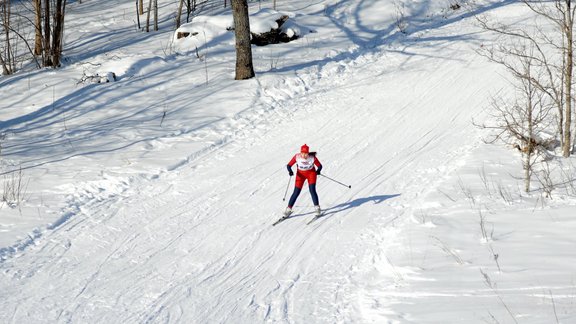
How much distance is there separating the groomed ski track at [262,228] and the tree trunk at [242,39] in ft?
4.33

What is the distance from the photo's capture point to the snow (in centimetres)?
834

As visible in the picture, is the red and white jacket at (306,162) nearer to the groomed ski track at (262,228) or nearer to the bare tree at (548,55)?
the groomed ski track at (262,228)

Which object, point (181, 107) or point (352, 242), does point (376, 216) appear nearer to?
point (352, 242)

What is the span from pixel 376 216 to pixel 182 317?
4603mm

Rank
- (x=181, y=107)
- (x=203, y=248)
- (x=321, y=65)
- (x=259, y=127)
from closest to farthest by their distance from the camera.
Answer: (x=203, y=248), (x=259, y=127), (x=181, y=107), (x=321, y=65)

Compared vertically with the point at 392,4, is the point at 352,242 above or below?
below

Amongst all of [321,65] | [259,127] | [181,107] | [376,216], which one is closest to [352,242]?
[376,216]

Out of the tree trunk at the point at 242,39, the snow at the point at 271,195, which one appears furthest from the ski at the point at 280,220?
the tree trunk at the point at 242,39

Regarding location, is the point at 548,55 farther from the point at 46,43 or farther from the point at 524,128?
the point at 46,43

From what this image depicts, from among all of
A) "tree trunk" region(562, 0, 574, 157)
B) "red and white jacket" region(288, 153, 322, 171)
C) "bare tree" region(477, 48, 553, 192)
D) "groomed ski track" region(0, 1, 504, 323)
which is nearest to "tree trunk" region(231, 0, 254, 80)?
"groomed ski track" region(0, 1, 504, 323)

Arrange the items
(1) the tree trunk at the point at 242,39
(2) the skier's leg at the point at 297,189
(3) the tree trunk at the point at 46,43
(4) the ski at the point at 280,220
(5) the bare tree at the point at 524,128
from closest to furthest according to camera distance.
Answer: (4) the ski at the point at 280,220, (2) the skier's leg at the point at 297,189, (5) the bare tree at the point at 524,128, (1) the tree trunk at the point at 242,39, (3) the tree trunk at the point at 46,43

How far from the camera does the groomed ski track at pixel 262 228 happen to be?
8.38 m

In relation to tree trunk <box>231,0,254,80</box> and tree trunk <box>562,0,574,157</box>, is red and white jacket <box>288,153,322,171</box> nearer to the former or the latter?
tree trunk <box>562,0,574,157</box>

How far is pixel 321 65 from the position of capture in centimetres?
2159
